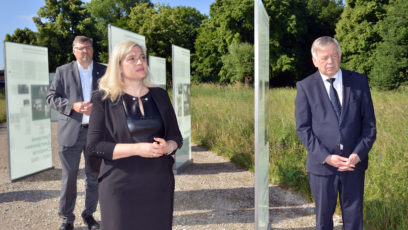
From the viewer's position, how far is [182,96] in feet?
22.7

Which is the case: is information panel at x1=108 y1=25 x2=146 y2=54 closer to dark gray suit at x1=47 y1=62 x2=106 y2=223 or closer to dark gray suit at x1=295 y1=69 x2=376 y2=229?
dark gray suit at x1=47 y1=62 x2=106 y2=223

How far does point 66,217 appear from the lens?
3.76m

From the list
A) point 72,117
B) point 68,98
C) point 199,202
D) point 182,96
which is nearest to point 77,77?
point 68,98

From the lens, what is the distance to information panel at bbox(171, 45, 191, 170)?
657cm

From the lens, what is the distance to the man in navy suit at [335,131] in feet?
8.70

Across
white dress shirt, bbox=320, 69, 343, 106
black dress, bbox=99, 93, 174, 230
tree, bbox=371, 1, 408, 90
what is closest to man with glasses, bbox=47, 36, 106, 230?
black dress, bbox=99, 93, 174, 230

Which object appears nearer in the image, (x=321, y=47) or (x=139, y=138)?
(x=139, y=138)

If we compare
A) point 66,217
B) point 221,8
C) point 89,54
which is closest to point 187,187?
point 66,217

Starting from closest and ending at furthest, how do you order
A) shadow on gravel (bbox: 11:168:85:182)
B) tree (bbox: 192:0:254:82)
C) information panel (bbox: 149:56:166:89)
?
shadow on gravel (bbox: 11:168:85:182) → information panel (bbox: 149:56:166:89) → tree (bbox: 192:0:254:82)

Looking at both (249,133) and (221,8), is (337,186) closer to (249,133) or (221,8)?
(249,133)

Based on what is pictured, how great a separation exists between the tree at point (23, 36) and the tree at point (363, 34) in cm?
3042

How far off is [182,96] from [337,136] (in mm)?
4520

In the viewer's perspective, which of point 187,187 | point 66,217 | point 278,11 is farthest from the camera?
point 278,11

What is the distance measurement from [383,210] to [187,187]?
9.86ft
